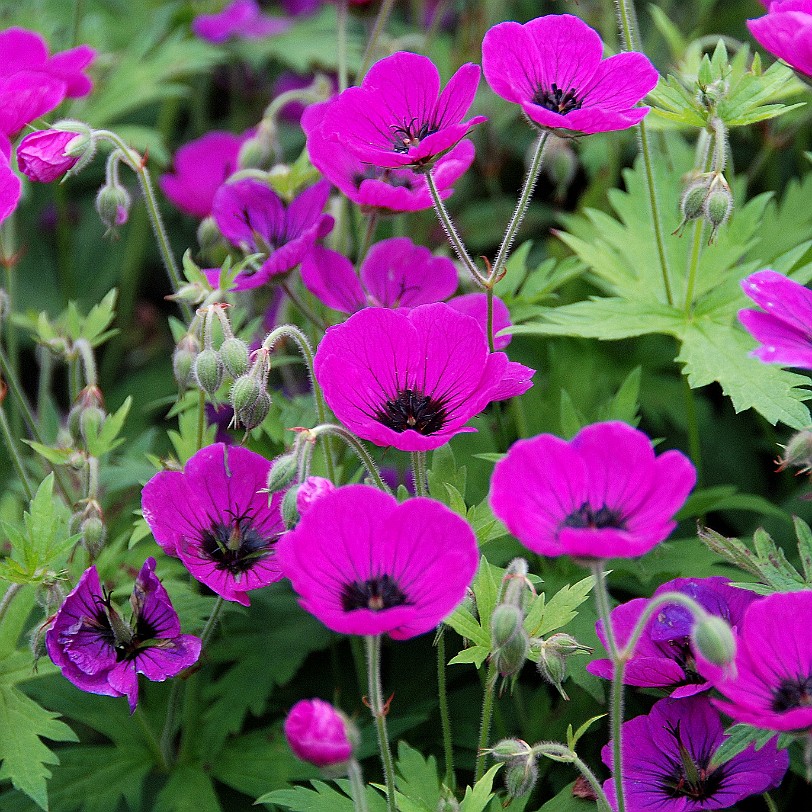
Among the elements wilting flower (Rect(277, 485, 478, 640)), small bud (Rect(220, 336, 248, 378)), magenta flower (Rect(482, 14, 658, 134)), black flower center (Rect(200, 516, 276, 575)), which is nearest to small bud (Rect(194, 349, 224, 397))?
small bud (Rect(220, 336, 248, 378))

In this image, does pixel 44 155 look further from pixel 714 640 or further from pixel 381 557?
pixel 714 640

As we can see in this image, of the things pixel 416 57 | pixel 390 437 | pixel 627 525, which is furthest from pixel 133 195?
pixel 627 525

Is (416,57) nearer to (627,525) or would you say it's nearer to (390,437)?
(390,437)

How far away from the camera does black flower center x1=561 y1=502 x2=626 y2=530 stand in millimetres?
1128

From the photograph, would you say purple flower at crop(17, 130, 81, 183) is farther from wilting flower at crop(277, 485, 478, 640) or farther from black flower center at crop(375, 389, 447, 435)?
wilting flower at crop(277, 485, 478, 640)

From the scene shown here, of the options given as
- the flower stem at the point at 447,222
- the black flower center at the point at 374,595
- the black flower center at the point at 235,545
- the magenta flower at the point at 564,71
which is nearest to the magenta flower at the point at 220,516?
the black flower center at the point at 235,545

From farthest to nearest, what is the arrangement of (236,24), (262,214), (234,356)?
(236,24)
(262,214)
(234,356)

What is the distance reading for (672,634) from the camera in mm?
1393

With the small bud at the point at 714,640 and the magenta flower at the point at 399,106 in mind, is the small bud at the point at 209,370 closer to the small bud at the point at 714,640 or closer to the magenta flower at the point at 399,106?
the magenta flower at the point at 399,106

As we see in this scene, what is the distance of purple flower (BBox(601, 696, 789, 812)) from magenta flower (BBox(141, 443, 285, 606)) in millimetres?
566

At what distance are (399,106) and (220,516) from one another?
69 centimetres

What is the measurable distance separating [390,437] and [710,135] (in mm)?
948

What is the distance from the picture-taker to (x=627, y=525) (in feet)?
3.64

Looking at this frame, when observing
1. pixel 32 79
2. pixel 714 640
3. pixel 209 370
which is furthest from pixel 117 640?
pixel 32 79
